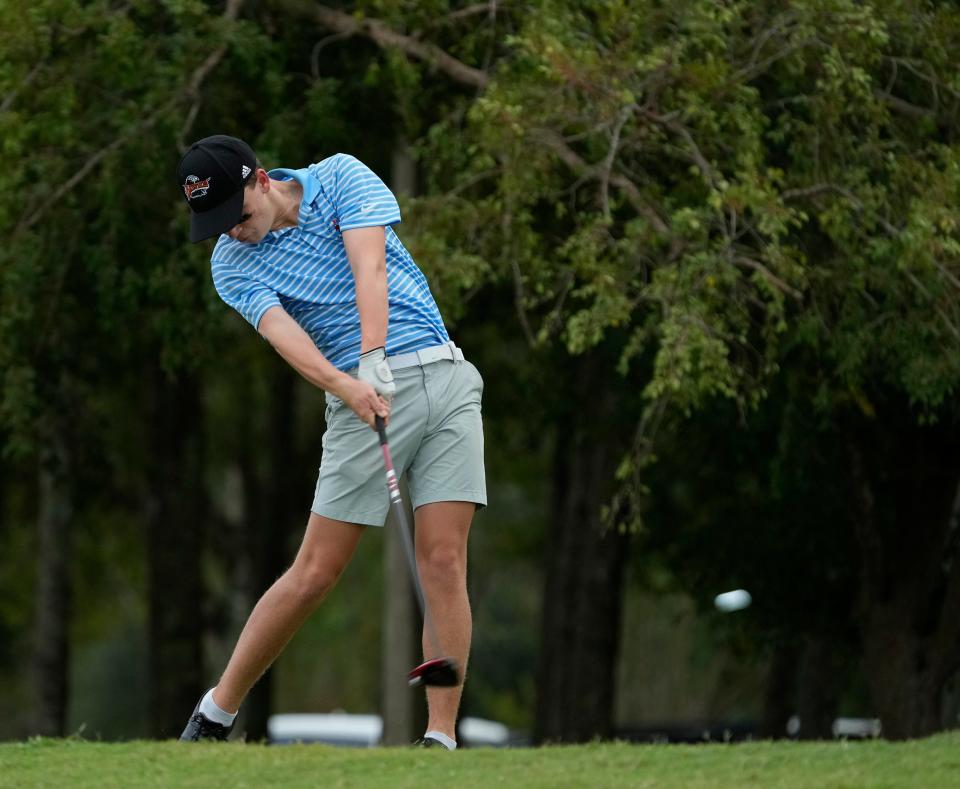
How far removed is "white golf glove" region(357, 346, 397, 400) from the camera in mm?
5918

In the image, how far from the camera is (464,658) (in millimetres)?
6305

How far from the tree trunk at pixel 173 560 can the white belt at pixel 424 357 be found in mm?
11957

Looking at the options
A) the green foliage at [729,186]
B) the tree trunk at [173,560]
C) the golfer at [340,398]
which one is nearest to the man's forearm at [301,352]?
the golfer at [340,398]

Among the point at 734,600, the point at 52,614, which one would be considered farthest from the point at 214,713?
the point at 52,614

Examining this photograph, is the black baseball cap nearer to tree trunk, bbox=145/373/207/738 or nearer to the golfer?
the golfer

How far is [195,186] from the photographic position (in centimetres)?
591

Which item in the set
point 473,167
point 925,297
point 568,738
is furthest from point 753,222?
point 568,738

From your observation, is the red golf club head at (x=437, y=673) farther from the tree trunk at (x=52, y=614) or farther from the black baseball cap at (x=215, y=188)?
the tree trunk at (x=52, y=614)

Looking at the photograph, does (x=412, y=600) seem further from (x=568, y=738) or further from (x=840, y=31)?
(x=840, y=31)

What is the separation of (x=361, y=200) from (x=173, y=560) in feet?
41.3

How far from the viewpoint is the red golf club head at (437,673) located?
19.9 feet

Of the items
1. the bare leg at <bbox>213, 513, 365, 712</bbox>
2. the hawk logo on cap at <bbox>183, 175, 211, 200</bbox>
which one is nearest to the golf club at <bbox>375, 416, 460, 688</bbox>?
the bare leg at <bbox>213, 513, 365, 712</bbox>

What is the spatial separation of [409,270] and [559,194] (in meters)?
3.80

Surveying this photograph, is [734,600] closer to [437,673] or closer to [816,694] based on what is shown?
[816,694]
